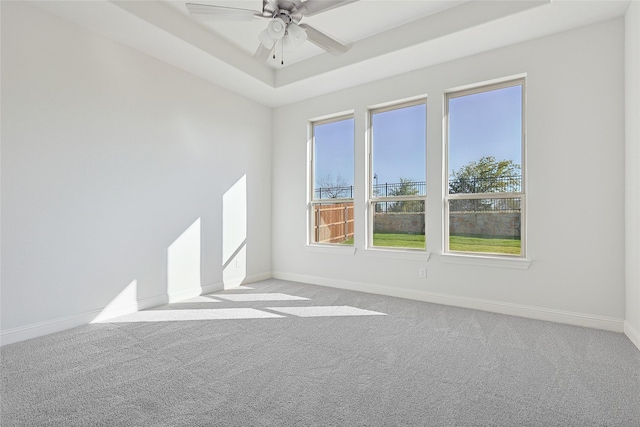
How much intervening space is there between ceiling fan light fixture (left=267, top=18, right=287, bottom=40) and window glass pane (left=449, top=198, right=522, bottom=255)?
268 centimetres

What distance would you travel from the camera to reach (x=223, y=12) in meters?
2.24

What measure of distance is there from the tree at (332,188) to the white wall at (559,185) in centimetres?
125

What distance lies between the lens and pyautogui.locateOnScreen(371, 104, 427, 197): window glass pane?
402 cm

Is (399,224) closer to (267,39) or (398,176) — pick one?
(398,176)

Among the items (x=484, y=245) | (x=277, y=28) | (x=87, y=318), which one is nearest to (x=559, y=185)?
(x=484, y=245)

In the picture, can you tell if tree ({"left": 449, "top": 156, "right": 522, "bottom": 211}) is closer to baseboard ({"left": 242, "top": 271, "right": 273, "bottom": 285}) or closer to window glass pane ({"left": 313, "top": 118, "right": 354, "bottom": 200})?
window glass pane ({"left": 313, "top": 118, "right": 354, "bottom": 200})

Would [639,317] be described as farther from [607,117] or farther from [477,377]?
[607,117]

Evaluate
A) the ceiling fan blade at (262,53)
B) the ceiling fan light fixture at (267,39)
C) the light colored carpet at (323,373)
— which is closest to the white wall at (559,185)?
the light colored carpet at (323,373)

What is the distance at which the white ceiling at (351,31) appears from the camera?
2.81 metres

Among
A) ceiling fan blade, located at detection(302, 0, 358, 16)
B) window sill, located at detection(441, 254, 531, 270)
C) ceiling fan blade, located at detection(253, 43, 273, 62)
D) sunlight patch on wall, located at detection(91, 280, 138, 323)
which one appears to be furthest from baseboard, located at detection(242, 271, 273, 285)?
ceiling fan blade, located at detection(302, 0, 358, 16)

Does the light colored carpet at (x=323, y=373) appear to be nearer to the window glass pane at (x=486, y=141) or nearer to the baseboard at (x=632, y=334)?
the baseboard at (x=632, y=334)

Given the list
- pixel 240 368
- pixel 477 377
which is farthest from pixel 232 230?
pixel 477 377

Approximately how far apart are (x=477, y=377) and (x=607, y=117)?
267 cm

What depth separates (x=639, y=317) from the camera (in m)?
2.48
